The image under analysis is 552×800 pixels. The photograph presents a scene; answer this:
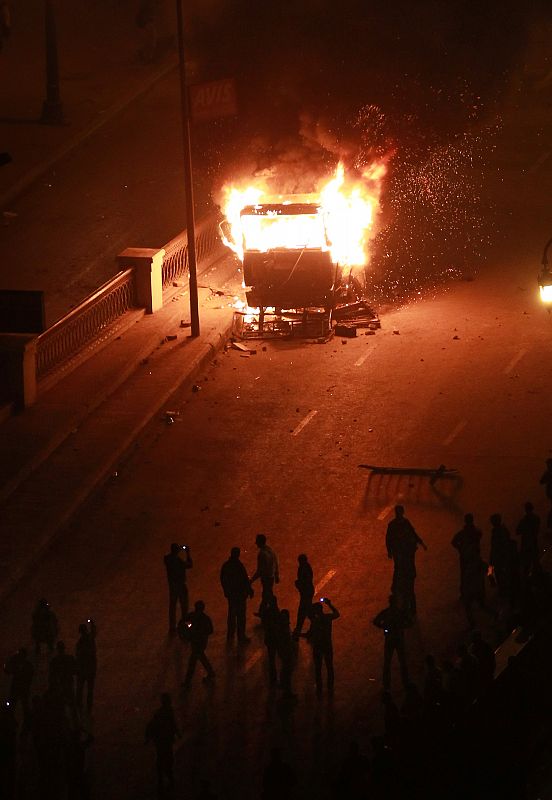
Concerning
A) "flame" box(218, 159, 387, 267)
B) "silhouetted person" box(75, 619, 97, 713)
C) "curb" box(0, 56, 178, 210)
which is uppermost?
"curb" box(0, 56, 178, 210)

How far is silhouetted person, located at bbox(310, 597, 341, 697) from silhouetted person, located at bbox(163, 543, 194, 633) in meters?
1.82

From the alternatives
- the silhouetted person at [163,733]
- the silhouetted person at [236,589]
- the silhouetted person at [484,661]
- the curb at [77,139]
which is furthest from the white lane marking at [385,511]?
the curb at [77,139]

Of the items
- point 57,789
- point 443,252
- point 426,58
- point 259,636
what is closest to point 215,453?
point 259,636

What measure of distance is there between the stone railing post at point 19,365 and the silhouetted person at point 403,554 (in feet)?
26.4

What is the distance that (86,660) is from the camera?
51.5 ft

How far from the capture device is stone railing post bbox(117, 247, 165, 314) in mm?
28125

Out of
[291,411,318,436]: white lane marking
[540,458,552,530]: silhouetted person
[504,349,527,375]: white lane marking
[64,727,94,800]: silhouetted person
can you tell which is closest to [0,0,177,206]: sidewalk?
[291,411,318,436]: white lane marking

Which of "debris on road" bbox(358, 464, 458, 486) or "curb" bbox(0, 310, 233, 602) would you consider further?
"debris on road" bbox(358, 464, 458, 486)

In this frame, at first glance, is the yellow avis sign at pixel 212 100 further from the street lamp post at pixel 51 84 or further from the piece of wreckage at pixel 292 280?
the street lamp post at pixel 51 84

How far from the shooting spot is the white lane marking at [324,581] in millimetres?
18672

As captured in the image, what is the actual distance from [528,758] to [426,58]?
2304 cm

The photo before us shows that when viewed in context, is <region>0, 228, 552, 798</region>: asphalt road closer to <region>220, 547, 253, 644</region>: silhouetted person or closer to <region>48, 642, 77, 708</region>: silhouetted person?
<region>220, 547, 253, 644</region>: silhouetted person

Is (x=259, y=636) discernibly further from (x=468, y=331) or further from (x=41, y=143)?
(x=41, y=143)

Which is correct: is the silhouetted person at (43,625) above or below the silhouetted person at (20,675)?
above
